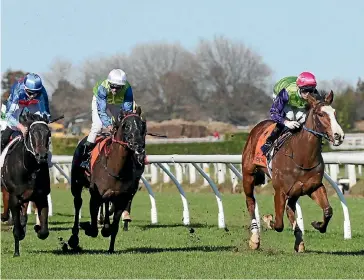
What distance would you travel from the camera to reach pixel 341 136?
30.4 ft

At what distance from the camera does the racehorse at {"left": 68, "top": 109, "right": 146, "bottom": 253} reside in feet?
32.1

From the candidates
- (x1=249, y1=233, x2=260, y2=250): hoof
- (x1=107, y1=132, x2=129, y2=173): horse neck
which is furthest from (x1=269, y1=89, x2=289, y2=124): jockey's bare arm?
(x1=107, y1=132, x2=129, y2=173): horse neck

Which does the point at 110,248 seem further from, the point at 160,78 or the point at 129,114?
the point at 160,78

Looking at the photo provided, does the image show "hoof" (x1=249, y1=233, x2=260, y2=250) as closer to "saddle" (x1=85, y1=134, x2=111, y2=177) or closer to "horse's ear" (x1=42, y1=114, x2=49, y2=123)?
"saddle" (x1=85, y1=134, x2=111, y2=177)

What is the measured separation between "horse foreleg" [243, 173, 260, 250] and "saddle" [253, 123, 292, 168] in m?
0.30

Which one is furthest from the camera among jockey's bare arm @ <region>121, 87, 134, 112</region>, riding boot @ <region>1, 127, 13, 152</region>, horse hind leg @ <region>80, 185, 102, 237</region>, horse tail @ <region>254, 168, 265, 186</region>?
riding boot @ <region>1, 127, 13, 152</region>

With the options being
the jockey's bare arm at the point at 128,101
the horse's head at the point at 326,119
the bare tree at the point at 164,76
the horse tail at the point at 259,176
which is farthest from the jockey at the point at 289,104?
the bare tree at the point at 164,76

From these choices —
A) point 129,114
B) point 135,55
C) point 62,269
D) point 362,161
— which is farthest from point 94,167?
point 135,55

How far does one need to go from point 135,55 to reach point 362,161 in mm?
72924

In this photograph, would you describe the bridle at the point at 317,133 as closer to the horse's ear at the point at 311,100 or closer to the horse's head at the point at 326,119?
the horse's head at the point at 326,119

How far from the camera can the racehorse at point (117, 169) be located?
9.78m

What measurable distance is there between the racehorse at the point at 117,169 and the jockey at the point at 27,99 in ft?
2.26

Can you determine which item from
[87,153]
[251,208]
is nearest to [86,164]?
[87,153]

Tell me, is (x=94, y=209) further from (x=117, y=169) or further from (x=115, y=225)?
(x=117, y=169)
